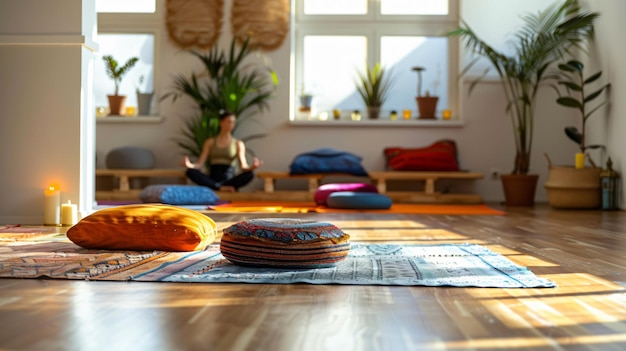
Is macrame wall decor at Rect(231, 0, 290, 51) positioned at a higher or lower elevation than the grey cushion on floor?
higher

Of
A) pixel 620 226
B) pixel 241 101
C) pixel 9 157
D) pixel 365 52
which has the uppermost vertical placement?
pixel 365 52

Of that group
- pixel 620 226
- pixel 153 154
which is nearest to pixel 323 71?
pixel 153 154

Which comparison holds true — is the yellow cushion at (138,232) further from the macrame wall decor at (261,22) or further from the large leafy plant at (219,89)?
the macrame wall decor at (261,22)

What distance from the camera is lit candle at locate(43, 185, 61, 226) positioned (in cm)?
448

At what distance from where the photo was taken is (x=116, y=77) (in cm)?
822

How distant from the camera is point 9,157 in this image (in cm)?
460

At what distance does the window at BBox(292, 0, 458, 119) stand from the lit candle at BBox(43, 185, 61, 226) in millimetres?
4220

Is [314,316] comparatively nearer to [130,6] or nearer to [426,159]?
[426,159]

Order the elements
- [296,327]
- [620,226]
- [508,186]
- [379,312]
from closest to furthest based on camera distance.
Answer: [296,327] < [379,312] < [620,226] < [508,186]

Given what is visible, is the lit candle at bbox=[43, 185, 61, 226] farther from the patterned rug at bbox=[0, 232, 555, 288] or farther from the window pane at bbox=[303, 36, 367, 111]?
the window pane at bbox=[303, 36, 367, 111]

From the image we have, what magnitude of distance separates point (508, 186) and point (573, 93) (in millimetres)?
1284

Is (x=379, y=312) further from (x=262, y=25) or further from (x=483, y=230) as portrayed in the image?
(x=262, y=25)

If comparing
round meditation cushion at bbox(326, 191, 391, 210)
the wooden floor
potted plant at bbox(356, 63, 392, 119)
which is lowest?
round meditation cushion at bbox(326, 191, 391, 210)

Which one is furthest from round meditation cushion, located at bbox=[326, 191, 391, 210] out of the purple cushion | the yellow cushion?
the yellow cushion
